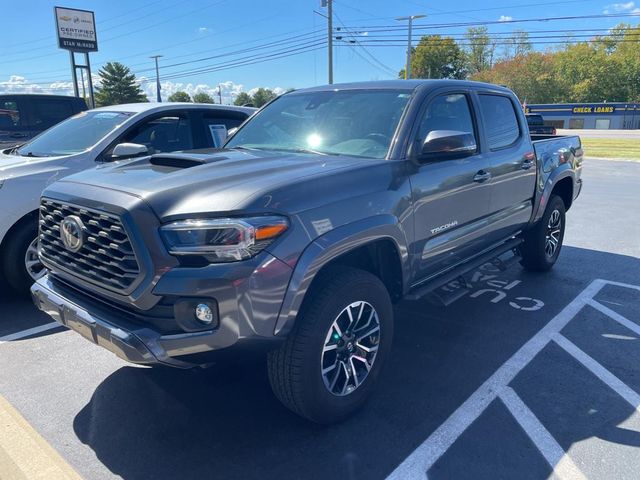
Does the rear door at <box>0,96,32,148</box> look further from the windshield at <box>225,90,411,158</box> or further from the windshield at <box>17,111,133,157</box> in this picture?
the windshield at <box>225,90,411,158</box>

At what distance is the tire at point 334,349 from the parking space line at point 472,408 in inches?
18.5

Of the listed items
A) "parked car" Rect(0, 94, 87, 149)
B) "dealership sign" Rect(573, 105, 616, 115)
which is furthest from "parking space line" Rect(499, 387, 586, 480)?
"dealership sign" Rect(573, 105, 616, 115)

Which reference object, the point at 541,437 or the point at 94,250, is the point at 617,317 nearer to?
the point at 541,437

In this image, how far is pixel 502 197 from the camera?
4340 millimetres

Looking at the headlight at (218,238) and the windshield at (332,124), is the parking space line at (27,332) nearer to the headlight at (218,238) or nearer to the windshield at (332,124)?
the windshield at (332,124)

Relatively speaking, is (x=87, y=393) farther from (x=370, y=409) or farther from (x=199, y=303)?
(x=370, y=409)

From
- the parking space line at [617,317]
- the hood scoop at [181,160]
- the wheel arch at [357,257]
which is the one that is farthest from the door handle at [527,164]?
the hood scoop at [181,160]

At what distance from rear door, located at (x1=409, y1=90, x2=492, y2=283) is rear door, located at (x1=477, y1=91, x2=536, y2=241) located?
19 cm

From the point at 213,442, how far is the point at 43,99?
9.18m

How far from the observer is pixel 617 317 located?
174 inches

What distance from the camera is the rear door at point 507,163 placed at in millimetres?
4242

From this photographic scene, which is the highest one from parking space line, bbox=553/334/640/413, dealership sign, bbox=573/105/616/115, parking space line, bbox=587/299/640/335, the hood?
dealership sign, bbox=573/105/616/115

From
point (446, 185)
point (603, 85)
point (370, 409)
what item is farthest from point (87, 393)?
point (603, 85)

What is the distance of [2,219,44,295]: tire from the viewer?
443 cm
